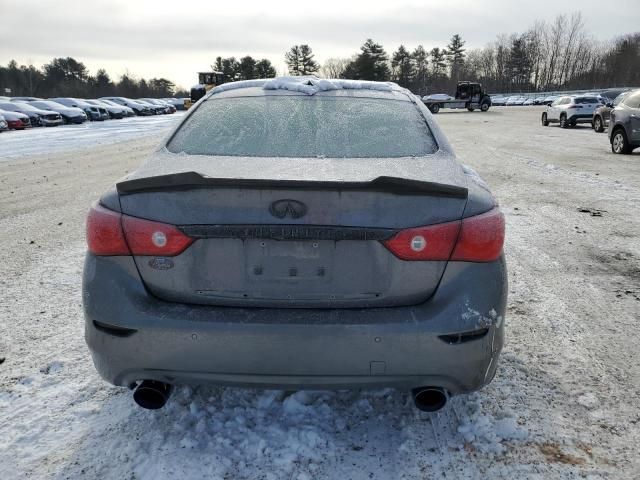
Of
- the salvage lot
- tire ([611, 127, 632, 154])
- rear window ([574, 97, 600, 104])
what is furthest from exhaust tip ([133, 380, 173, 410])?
rear window ([574, 97, 600, 104])

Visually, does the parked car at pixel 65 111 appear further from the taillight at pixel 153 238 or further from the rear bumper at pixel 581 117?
the taillight at pixel 153 238

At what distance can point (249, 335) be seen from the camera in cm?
201

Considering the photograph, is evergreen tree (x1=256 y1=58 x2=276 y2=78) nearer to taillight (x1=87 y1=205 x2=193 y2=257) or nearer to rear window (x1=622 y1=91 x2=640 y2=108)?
rear window (x1=622 y1=91 x2=640 y2=108)

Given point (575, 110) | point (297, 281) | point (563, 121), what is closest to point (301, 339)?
point (297, 281)

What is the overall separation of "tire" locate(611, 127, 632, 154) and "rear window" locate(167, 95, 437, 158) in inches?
527

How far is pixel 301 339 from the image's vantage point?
2.01m

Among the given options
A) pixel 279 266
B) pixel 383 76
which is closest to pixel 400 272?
pixel 279 266

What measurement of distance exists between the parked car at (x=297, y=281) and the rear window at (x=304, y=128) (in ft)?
1.70

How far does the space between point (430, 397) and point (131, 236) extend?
4.77ft

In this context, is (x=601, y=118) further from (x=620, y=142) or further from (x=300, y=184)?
(x=300, y=184)

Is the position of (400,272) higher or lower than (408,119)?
lower

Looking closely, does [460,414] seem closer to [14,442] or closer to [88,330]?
[88,330]

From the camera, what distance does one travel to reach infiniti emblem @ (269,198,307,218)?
6.55ft

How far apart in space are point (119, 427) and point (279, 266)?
1.22 metres
